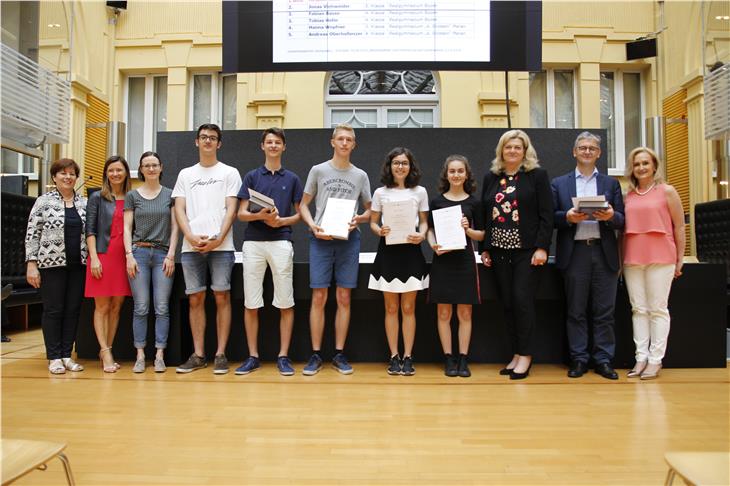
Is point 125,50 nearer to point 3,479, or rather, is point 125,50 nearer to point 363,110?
point 363,110

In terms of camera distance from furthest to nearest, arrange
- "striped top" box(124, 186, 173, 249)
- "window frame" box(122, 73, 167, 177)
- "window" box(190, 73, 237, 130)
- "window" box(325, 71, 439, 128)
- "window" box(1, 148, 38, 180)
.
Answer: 1. "window frame" box(122, 73, 167, 177)
2. "window" box(190, 73, 237, 130)
3. "window" box(325, 71, 439, 128)
4. "window" box(1, 148, 38, 180)
5. "striped top" box(124, 186, 173, 249)

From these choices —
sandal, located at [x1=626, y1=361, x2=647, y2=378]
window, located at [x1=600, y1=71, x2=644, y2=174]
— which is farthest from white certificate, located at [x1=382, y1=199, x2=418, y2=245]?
window, located at [x1=600, y1=71, x2=644, y2=174]

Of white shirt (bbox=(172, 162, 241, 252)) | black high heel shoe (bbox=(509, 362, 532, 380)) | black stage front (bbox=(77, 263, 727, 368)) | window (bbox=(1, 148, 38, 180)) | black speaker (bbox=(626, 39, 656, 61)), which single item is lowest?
black high heel shoe (bbox=(509, 362, 532, 380))

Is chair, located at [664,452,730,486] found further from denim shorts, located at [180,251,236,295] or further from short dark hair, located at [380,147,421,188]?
denim shorts, located at [180,251,236,295]

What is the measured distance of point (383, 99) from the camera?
25.8 ft

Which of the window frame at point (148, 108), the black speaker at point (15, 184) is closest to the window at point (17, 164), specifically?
the black speaker at point (15, 184)

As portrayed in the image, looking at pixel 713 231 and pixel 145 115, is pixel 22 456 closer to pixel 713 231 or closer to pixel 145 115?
pixel 713 231

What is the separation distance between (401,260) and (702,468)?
2.23 meters

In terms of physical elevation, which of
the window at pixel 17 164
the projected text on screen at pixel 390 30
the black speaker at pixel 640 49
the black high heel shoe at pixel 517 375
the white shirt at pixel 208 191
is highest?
the black speaker at pixel 640 49

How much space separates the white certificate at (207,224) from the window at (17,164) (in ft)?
15.8

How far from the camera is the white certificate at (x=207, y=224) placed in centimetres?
328

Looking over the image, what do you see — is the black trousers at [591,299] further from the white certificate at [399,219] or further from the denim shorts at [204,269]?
the denim shorts at [204,269]

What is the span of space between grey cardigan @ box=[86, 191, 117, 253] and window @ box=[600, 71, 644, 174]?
25.3 ft

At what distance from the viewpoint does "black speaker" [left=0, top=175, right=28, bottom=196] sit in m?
6.09
